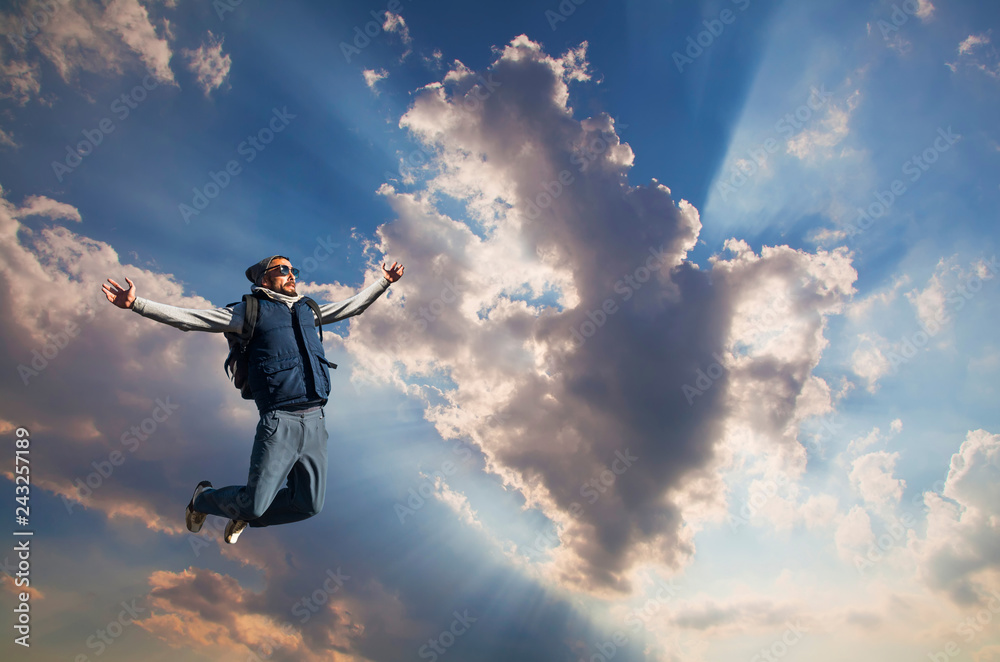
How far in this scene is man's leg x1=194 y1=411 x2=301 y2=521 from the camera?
6336 mm

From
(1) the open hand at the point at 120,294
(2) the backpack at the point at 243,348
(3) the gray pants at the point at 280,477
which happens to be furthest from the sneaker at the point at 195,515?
(1) the open hand at the point at 120,294

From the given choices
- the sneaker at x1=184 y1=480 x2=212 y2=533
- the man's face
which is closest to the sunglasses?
the man's face

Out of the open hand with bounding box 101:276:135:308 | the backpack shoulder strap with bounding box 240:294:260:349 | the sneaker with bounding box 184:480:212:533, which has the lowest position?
the sneaker with bounding box 184:480:212:533

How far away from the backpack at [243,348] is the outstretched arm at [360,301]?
0.98 m

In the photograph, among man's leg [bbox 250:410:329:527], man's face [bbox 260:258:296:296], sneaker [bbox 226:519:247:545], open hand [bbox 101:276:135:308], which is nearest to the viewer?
open hand [bbox 101:276:135:308]

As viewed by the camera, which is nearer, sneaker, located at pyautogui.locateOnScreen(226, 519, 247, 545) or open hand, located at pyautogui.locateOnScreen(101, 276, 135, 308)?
open hand, located at pyautogui.locateOnScreen(101, 276, 135, 308)

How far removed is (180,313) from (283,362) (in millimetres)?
1357

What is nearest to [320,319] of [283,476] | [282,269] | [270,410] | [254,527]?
[282,269]

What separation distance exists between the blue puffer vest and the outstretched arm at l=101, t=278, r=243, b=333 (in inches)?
12.2

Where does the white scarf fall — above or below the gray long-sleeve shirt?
above

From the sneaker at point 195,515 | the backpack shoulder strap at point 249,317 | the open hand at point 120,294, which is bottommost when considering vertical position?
the sneaker at point 195,515

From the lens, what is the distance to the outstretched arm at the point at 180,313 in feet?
19.7

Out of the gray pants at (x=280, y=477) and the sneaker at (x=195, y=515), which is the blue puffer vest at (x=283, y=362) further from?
the sneaker at (x=195, y=515)

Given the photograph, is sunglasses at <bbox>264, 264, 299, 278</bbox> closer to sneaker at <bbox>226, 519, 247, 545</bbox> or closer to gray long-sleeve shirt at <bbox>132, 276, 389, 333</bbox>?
gray long-sleeve shirt at <bbox>132, 276, 389, 333</bbox>
